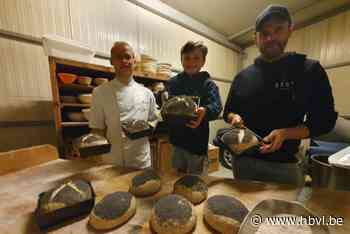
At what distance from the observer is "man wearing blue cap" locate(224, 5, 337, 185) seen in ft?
2.42

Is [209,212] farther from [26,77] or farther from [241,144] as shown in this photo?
[26,77]

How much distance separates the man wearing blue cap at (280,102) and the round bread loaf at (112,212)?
1.86ft

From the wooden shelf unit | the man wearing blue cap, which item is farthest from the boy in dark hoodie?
the wooden shelf unit

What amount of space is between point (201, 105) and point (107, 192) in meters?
0.73

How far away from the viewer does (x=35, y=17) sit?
1576 mm

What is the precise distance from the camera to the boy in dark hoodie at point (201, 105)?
1.08 metres

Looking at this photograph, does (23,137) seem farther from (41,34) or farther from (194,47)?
(194,47)

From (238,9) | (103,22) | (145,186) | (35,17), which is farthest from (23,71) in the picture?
(238,9)

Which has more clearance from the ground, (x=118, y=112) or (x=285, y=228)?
(x=118, y=112)

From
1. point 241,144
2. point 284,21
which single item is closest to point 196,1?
point 284,21

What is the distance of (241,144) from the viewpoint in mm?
667

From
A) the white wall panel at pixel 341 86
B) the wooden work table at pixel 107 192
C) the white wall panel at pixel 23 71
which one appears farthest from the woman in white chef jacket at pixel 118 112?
the white wall panel at pixel 341 86

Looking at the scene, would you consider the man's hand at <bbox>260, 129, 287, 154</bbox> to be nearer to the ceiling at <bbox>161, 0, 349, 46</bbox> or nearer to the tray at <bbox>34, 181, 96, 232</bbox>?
the tray at <bbox>34, 181, 96, 232</bbox>

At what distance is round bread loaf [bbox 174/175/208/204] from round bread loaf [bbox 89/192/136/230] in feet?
0.60
